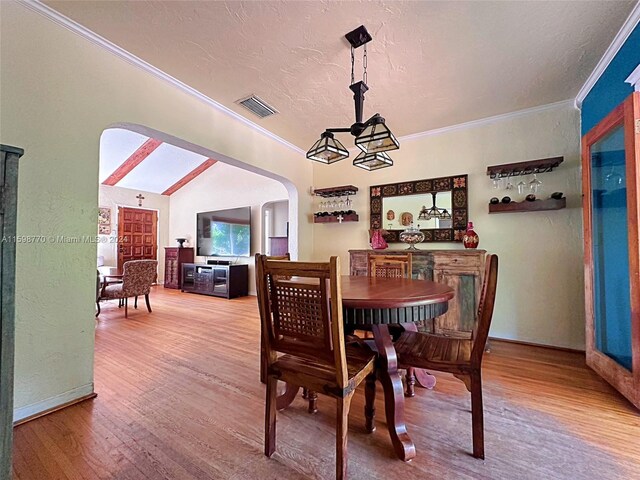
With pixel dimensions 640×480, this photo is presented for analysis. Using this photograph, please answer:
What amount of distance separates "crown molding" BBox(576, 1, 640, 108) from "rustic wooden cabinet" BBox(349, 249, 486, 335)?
1738 mm

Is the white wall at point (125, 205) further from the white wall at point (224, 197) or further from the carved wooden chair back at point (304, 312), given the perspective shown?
the carved wooden chair back at point (304, 312)

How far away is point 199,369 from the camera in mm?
2348

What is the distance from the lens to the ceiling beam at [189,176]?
6.65 meters

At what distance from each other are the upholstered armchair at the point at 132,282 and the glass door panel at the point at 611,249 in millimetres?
5342

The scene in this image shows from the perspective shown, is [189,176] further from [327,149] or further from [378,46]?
[378,46]

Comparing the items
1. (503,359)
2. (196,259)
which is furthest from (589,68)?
(196,259)

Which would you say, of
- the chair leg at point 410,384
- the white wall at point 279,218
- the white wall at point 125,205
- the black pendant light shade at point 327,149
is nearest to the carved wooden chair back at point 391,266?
the chair leg at point 410,384

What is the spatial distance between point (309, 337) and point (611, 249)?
8.52 ft

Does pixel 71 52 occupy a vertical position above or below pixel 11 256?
above

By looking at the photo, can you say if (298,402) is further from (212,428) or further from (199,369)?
(199,369)

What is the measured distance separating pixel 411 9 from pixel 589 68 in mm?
1786

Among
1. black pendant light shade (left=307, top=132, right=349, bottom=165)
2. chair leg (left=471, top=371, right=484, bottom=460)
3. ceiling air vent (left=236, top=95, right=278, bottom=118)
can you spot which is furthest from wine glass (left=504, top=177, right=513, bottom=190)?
ceiling air vent (left=236, top=95, right=278, bottom=118)

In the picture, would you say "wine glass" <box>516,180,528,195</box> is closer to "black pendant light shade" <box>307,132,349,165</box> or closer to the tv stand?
"black pendant light shade" <box>307,132,349,165</box>

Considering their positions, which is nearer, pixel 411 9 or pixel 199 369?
pixel 411 9
